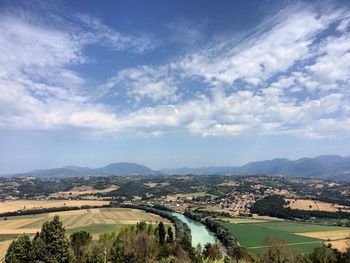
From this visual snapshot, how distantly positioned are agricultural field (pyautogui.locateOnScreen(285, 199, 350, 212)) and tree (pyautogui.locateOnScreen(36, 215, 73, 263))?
4455 inches

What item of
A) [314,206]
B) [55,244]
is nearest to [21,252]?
[55,244]

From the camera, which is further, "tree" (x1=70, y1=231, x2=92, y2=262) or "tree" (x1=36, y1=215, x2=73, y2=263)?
"tree" (x1=70, y1=231, x2=92, y2=262)

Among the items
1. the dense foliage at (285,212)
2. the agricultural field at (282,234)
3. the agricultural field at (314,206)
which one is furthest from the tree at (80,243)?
the agricultural field at (314,206)

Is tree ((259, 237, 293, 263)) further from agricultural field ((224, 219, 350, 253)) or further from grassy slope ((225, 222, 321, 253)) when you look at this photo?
grassy slope ((225, 222, 321, 253))

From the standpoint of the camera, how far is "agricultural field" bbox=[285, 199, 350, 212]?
138 metres

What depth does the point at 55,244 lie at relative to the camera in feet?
146

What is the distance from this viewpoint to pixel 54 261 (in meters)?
43.7

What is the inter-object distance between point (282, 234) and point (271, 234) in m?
3.99

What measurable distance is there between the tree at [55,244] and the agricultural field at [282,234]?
130 ft

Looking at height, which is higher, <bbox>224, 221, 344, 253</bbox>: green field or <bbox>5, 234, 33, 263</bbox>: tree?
<bbox>5, 234, 33, 263</bbox>: tree

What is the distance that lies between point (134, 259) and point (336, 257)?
28842 mm

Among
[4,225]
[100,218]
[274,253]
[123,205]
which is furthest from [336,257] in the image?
[123,205]

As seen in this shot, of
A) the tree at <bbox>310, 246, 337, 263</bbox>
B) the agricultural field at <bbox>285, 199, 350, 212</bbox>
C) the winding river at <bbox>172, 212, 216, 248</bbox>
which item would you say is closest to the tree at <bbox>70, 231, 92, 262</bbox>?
the winding river at <bbox>172, 212, 216, 248</bbox>

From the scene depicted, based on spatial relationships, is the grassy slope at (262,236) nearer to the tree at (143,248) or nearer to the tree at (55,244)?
the tree at (143,248)
